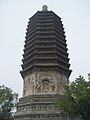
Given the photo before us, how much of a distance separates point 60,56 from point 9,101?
11617mm

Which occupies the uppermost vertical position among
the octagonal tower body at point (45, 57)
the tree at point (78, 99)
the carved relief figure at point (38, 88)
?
the octagonal tower body at point (45, 57)

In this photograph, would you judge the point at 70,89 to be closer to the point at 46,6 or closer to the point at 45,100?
the point at 45,100

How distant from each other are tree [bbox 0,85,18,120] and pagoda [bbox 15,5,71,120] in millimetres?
1280

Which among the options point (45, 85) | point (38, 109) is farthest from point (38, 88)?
point (38, 109)

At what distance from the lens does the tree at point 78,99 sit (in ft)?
72.7

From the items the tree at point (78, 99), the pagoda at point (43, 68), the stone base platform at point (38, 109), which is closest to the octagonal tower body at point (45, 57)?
the pagoda at point (43, 68)

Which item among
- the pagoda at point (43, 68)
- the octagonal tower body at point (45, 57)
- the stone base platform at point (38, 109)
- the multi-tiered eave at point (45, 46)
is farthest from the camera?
the multi-tiered eave at point (45, 46)

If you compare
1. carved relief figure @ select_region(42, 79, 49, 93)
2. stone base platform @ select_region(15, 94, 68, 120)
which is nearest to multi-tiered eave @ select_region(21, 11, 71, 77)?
carved relief figure @ select_region(42, 79, 49, 93)

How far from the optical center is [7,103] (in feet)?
114

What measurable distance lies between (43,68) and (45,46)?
4.32 m

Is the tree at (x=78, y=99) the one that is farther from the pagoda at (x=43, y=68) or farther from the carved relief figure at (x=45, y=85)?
the carved relief figure at (x=45, y=85)

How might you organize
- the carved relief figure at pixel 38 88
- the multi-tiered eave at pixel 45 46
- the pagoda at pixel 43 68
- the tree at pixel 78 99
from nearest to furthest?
the tree at pixel 78 99 < the pagoda at pixel 43 68 < the carved relief figure at pixel 38 88 < the multi-tiered eave at pixel 45 46

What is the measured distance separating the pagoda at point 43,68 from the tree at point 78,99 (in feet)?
28.7

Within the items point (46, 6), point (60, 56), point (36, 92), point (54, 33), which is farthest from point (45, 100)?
point (46, 6)
